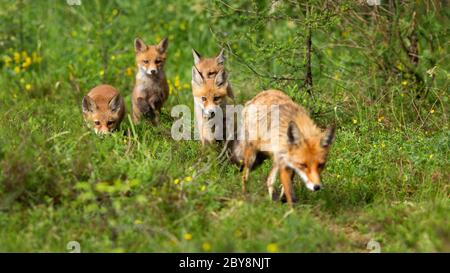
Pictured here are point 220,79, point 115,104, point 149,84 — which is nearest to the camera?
point 220,79

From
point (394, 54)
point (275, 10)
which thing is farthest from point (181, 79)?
point (394, 54)

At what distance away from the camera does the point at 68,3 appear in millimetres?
14242

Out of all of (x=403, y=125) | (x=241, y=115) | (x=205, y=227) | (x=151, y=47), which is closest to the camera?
(x=205, y=227)

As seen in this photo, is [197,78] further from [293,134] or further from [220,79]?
[293,134]

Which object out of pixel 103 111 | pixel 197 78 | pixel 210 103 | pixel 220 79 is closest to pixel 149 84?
pixel 103 111

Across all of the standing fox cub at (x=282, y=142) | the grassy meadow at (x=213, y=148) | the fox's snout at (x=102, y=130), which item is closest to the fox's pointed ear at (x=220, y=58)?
the grassy meadow at (x=213, y=148)

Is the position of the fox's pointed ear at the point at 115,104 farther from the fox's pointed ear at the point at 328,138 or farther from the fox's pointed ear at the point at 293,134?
the fox's pointed ear at the point at 328,138

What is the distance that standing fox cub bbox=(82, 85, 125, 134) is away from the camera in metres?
9.65

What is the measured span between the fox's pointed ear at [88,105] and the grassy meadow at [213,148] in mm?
262

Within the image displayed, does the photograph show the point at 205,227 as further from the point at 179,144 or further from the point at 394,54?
the point at 394,54

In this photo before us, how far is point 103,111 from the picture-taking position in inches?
384

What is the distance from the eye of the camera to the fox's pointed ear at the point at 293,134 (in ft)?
22.1

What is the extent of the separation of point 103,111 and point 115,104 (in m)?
0.22

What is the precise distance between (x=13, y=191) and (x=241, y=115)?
282 cm
